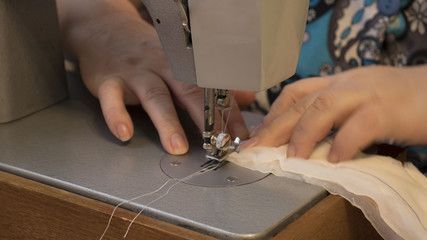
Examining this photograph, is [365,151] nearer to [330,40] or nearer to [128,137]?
[128,137]

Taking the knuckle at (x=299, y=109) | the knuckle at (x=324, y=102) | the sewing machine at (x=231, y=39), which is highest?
the sewing machine at (x=231, y=39)

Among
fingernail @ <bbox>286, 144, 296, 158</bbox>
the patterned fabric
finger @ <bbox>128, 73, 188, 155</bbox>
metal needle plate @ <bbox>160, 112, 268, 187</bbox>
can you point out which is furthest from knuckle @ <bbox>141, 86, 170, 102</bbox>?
the patterned fabric

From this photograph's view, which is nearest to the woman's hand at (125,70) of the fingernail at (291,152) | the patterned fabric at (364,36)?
the fingernail at (291,152)

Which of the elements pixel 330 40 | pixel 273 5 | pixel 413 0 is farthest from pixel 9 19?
pixel 413 0

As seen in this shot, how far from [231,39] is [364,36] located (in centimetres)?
62

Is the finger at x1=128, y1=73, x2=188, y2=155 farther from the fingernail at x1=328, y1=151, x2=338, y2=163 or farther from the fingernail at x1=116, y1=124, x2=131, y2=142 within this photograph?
the fingernail at x1=328, y1=151, x2=338, y2=163

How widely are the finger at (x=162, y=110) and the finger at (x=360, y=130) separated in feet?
0.67

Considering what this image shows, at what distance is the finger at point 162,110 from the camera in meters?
0.77

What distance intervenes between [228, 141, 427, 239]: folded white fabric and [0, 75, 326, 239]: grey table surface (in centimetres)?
2

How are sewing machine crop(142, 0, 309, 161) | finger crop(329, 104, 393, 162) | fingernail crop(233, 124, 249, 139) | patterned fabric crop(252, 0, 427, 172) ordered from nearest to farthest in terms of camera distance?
sewing machine crop(142, 0, 309, 161) → finger crop(329, 104, 393, 162) → fingernail crop(233, 124, 249, 139) → patterned fabric crop(252, 0, 427, 172)

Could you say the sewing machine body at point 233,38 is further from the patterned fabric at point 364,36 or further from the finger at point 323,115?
the patterned fabric at point 364,36

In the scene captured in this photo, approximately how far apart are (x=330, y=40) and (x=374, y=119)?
1.68ft

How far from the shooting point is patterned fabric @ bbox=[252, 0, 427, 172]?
3.65 feet

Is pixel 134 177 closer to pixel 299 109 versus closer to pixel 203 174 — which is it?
pixel 203 174
